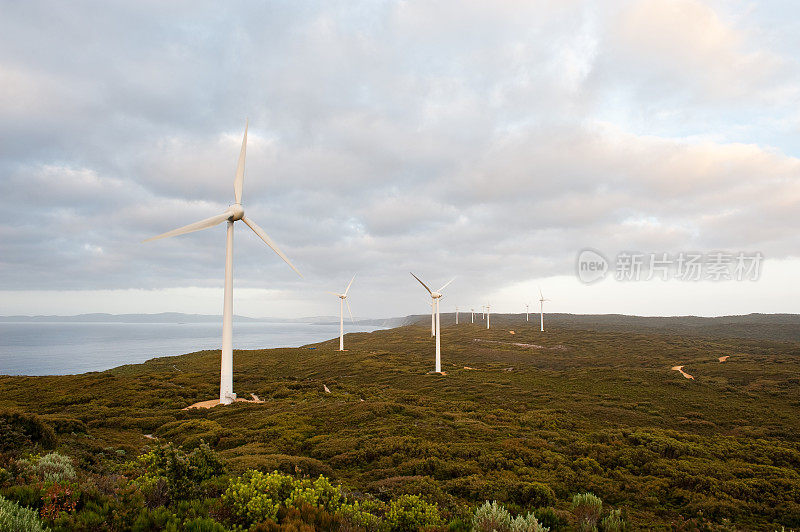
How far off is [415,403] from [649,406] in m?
Answer: 22.2

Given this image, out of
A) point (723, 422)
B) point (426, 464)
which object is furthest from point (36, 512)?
point (723, 422)

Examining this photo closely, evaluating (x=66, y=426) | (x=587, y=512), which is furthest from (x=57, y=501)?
(x=66, y=426)

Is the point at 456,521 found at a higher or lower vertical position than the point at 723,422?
higher

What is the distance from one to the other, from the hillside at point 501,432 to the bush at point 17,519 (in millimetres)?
1839

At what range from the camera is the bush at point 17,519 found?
606 cm

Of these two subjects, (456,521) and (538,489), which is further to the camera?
(538,489)

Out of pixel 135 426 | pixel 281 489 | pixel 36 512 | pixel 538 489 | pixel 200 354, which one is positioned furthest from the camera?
pixel 200 354

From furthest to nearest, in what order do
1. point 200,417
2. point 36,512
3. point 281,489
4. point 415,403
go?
1. point 415,403
2. point 200,417
3. point 281,489
4. point 36,512

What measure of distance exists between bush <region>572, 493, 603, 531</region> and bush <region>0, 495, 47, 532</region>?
11.8m

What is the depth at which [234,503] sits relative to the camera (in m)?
8.38

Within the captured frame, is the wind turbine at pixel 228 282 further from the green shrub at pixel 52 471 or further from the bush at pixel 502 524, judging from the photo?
the bush at pixel 502 524

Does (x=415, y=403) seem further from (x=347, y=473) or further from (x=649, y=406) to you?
(x=649, y=406)

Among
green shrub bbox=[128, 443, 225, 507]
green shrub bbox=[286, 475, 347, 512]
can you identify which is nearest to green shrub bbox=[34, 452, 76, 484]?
green shrub bbox=[128, 443, 225, 507]

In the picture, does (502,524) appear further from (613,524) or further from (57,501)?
(57,501)
